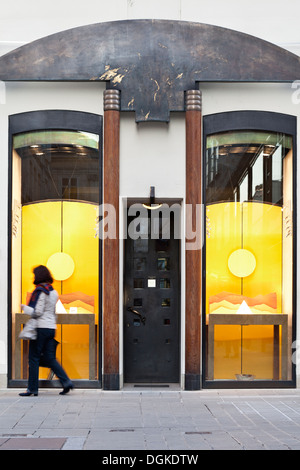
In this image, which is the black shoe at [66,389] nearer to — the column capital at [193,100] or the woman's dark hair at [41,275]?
the woman's dark hair at [41,275]

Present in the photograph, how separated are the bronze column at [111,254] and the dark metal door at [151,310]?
662mm

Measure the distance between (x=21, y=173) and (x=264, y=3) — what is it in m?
4.85

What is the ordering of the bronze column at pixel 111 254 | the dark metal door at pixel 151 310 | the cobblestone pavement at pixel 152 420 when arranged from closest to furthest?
the cobblestone pavement at pixel 152 420
the bronze column at pixel 111 254
the dark metal door at pixel 151 310

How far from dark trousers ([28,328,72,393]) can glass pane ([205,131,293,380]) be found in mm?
2366

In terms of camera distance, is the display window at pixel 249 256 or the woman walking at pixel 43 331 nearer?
the woman walking at pixel 43 331

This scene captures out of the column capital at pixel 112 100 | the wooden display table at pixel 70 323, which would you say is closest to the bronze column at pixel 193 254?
the column capital at pixel 112 100

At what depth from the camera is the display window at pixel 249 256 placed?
9.99m

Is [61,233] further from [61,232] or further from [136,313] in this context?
[136,313]

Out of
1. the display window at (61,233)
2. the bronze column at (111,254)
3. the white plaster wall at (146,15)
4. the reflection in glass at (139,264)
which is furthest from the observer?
the reflection in glass at (139,264)

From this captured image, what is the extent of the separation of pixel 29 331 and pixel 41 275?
0.84 metres

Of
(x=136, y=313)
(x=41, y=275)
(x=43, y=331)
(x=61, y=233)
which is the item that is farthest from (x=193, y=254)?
(x=43, y=331)

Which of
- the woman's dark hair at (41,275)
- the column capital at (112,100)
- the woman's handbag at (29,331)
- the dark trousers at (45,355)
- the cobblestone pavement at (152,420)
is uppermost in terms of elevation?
the column capital at (112,100)

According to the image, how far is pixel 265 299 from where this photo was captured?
10.1m
